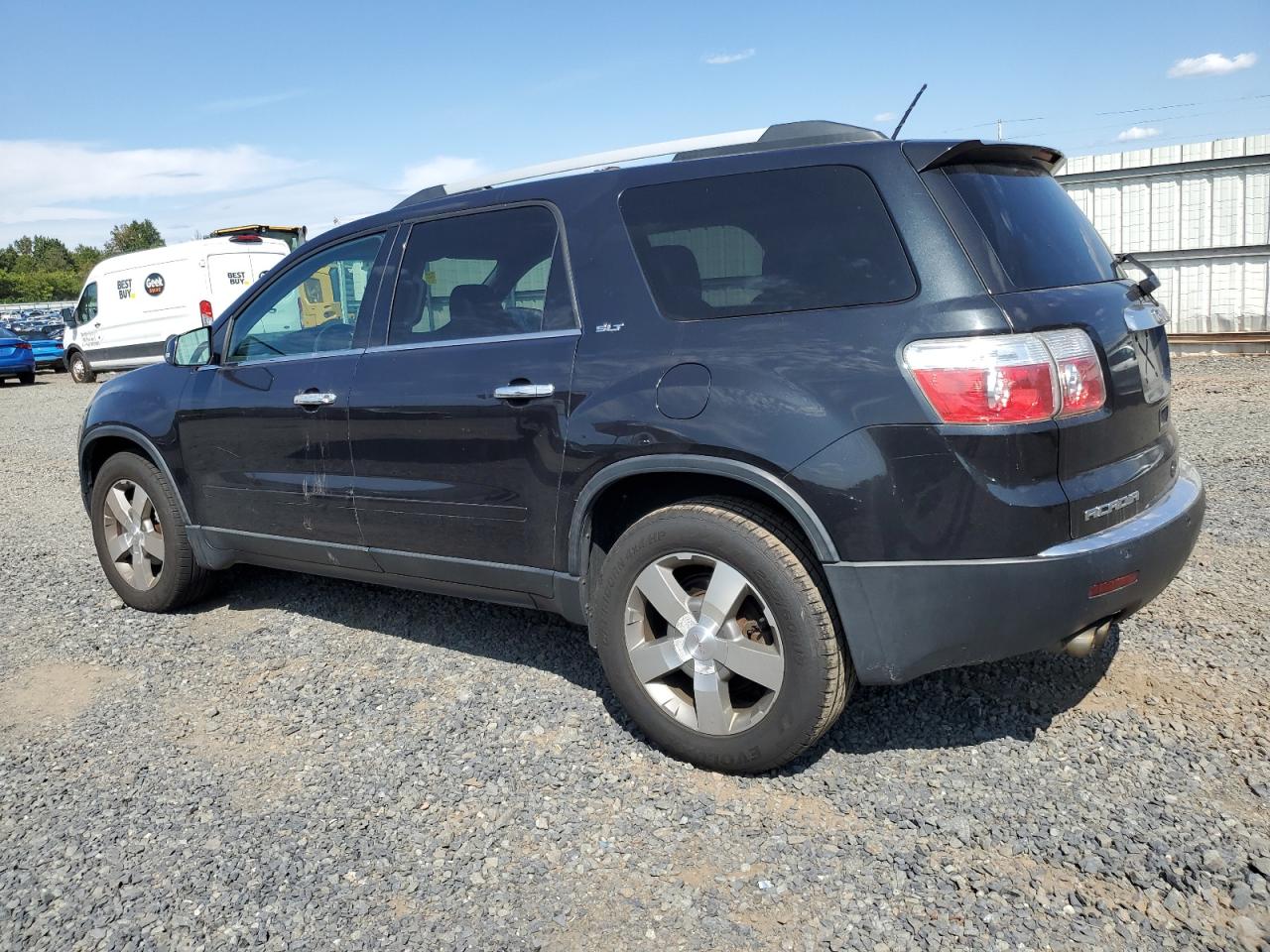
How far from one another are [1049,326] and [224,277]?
696 inches

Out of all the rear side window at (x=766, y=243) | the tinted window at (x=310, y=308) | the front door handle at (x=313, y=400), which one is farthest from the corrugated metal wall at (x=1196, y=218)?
the front door handle at (x=313, y=400)

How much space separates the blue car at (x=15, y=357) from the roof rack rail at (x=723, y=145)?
74.1ft

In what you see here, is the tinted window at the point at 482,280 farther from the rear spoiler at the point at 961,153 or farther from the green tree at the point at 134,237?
the green tree at the point at 134,237

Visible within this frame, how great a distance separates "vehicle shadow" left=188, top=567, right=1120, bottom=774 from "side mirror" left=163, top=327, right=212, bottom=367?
1293 millimetres

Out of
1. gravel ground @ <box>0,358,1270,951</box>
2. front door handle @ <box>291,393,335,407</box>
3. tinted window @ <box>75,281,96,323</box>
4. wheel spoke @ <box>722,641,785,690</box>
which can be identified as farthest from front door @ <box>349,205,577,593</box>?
tinted window @ <box>75,281,96,323</box>

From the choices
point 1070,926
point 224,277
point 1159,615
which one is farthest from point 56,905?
point 224,277

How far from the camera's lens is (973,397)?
2695 millimetres

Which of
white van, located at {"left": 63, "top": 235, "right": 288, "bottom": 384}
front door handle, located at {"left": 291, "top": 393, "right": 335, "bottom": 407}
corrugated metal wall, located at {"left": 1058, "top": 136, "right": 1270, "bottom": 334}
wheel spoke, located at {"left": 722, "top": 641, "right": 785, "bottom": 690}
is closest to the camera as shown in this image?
wheel spoke, located at {"left": 722, "top": 641, "right": 785, "bottom": 690}

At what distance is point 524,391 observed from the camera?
3.49m

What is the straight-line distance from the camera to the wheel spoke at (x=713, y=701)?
315 cm

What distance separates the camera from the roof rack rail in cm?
318

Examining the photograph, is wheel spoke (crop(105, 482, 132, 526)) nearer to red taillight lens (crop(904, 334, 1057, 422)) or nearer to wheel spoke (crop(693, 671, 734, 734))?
wheel spoke (crop(693, 671, 734, 734))

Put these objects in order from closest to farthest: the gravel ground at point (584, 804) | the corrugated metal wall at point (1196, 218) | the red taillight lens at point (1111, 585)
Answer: the gravel ground at point (584, 804) → the red taillight lens at point (1111, 585) → the corrugated metal wall at point (1196, 218)

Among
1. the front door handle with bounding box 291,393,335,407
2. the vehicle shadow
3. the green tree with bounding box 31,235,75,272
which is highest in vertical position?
the green tree with bounding box 31,235,75,272
